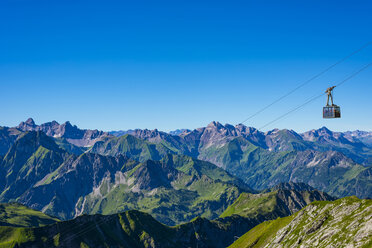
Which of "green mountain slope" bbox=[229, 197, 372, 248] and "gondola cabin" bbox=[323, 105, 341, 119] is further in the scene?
"green mountain slope" bbox=[229, 197, 372, 248]

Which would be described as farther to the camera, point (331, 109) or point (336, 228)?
point (336, 228)

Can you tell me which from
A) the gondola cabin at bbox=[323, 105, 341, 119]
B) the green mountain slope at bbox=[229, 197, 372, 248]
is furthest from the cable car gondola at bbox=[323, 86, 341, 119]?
the green mountain slope at bbox=[229, 197, 372, 248]

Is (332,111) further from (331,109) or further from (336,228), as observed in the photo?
(336,228)

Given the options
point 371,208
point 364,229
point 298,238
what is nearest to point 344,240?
point 364,229

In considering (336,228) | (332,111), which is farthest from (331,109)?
(336,228)

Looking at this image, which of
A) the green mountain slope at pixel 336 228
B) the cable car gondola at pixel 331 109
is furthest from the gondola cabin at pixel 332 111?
the green mountain slope at pixel 336 228

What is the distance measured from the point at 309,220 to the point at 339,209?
64.7 ft

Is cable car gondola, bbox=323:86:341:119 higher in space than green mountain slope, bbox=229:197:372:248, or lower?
higher

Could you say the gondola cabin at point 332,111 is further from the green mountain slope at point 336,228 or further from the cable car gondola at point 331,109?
the green mountain slope at point 336,228

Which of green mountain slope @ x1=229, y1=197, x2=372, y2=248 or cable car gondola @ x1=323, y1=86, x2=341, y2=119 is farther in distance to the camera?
green mountain slope @ x1=229, y1=197, x2=372, y2=248

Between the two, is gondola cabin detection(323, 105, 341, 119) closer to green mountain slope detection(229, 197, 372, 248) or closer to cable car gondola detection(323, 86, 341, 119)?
cable car gondola detection(323, 86, 341, 119)

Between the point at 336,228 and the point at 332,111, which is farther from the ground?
the point at 332,111

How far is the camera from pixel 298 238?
594 ft

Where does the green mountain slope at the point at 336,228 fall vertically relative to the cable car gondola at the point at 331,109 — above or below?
below
